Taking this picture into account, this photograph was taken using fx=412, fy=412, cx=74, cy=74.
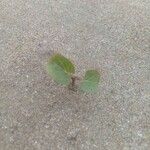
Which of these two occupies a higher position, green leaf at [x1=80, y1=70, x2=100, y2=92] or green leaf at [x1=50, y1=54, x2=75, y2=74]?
green leaf at [x1=50, y1=54, x2=75, y2=74]

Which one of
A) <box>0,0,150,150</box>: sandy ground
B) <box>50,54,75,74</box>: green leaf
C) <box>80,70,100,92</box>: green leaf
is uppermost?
<box>50,54,75,74</box>: green leaf

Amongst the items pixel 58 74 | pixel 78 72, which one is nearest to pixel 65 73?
pixel 58 74

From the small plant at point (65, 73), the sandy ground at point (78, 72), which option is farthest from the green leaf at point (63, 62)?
the sandy ground at point (78, 72)

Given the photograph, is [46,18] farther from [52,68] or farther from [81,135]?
[81,135]

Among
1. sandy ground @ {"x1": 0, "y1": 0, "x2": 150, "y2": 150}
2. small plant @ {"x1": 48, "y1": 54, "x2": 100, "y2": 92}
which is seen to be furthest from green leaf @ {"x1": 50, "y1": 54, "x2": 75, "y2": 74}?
sandy ground @ {"x1": 0, "y1": 0, "x2": 150, "y2": 150}

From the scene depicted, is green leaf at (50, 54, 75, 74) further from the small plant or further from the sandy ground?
the sandy ground

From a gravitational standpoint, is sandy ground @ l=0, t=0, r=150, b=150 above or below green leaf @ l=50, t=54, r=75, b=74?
below

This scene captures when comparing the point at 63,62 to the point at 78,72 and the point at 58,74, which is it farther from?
the point at 78,72
